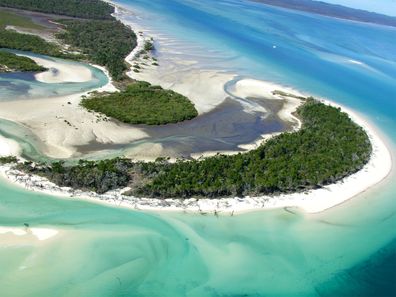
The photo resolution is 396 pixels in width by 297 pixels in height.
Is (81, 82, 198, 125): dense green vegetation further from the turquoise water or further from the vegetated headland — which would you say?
the turquoise water

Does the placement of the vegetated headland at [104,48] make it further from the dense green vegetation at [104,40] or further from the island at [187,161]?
the island at [187,161]

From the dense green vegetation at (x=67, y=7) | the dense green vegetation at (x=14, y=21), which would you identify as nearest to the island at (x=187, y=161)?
the dense green vegetation at (x=14, y=21)

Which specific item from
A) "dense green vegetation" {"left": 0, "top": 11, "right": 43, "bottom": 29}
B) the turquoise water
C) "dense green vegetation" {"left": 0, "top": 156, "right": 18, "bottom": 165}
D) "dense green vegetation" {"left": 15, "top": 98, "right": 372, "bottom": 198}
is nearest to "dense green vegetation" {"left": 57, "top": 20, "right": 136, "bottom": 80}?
the turquoise water

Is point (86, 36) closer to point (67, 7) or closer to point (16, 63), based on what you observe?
point (16, 63)

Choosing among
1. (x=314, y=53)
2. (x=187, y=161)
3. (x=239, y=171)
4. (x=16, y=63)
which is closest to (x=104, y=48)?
(x=16, y=63)

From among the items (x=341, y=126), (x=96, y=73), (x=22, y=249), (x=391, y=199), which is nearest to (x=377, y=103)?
(x=341, y=126)

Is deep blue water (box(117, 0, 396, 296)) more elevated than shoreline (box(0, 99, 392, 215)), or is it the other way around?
deep blue water (box(117, 0, 396, 296))
